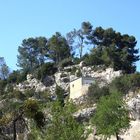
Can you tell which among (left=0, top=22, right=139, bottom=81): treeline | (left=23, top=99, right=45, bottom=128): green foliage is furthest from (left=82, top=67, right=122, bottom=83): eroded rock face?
(left=23, top=99, right=45, bottom=128): green foliage

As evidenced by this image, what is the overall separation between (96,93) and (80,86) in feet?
24.1

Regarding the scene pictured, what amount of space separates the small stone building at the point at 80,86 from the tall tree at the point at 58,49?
19.5m

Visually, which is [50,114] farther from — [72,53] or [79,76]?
[72,53]

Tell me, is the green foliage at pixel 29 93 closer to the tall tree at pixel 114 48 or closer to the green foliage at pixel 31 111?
the tall tree at pixel 114 48

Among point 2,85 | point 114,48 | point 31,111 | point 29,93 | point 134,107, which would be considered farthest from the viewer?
A: point 2,85

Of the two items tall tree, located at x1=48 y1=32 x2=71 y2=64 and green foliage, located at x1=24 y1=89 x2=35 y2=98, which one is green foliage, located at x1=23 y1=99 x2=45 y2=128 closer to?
green foliage, located at x1=24 y1=89 x2=35 y2=98

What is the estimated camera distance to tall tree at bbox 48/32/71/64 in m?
113

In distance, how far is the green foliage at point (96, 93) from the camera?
281 feet

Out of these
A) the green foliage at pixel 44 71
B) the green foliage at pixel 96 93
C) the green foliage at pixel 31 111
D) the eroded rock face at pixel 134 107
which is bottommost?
the green foliage at pixel 31 111

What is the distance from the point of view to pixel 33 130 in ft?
153

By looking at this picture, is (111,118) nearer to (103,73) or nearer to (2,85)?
(103,73)

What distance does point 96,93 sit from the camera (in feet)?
282

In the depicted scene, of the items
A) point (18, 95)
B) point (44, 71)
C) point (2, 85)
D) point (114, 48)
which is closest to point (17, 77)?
point (2, 85)

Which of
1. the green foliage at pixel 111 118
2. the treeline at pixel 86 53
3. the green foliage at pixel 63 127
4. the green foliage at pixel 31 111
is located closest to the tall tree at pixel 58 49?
the treeline at pixel 86 53
